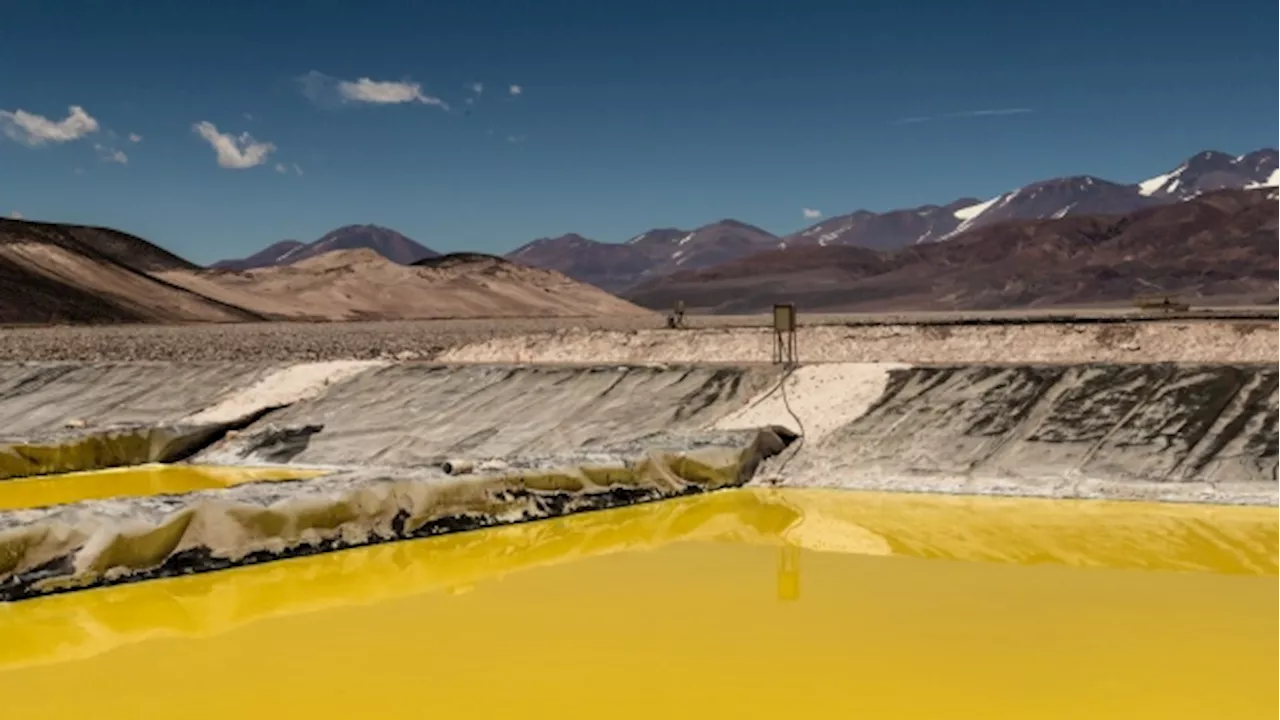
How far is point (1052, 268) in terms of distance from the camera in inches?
5738

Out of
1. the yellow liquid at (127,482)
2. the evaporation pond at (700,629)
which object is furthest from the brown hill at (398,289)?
the evaporation pond at (700,629)

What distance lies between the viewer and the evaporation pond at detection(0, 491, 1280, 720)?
→ 6.48 metres

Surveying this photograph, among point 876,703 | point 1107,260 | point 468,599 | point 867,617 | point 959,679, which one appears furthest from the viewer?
point 1107,260

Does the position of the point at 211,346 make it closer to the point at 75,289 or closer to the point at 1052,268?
the point at 75,289

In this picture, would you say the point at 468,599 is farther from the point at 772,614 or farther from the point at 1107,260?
the point at 1107,260

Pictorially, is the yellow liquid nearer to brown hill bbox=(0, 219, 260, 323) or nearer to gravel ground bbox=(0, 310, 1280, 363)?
gravel ground bbox=(0, 310, 1280, 363)

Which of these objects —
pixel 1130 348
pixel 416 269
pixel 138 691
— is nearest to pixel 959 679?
pixel 138 691

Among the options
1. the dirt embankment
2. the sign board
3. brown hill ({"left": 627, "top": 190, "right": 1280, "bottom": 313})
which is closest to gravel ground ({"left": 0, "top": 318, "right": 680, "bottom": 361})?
the dirt embankment

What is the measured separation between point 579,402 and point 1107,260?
447ft

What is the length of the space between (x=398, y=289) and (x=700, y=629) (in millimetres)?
121490

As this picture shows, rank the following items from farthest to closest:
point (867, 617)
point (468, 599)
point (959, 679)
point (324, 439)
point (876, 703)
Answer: point (324, 439), point (468, 599), point (867, 617), point (959, 679), point (876, 703)

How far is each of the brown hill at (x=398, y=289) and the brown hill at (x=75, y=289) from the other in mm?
9230

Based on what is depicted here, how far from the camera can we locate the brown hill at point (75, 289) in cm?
8412

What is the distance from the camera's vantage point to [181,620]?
28.5 ft
